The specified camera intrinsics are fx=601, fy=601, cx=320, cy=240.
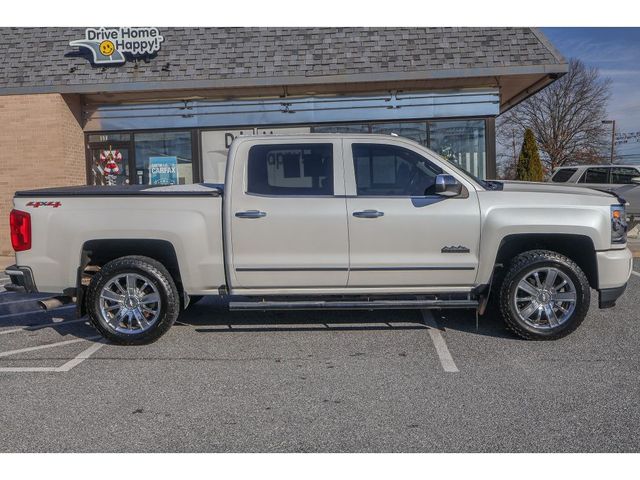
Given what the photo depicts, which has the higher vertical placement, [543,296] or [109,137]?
[109,137]

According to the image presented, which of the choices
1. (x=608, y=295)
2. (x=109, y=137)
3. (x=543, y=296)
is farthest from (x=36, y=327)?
(x=109, y=137)

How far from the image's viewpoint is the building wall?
12.5 meters

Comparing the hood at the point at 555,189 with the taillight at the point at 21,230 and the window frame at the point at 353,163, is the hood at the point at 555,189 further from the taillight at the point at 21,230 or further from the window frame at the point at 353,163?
the taillight at the point at 21,230

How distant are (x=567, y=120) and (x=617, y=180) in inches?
1370

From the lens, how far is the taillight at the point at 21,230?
570 cm

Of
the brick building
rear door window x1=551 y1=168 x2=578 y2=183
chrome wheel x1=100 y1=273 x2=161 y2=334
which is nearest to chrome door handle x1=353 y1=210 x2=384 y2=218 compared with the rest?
chrome wheel x1=100 y1=273 x2=161 y2=334

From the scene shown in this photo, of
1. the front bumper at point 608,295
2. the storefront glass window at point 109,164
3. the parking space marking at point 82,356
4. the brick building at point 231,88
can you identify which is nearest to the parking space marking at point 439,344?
the front bumper at point 608,295

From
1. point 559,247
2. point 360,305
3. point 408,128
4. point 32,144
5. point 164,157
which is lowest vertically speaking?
point 360,305

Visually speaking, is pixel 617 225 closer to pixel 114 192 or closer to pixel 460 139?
pixel 114 192

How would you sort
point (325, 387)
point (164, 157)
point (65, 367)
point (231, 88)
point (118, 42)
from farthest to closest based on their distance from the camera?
point (164, 157), point (231, 88), point (118, 42), point (65, 367), point (325, 387)

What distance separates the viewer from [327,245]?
572cm

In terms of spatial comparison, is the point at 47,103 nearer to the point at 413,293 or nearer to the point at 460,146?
the point at 460,146

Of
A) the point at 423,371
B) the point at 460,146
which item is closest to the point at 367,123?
the point at 460,146

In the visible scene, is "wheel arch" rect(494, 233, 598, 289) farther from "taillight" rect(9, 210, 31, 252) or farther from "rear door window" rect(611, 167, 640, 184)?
"rear door window" rect(611, 167, 640, 184)
